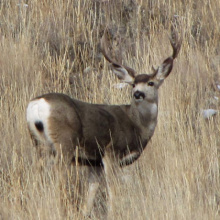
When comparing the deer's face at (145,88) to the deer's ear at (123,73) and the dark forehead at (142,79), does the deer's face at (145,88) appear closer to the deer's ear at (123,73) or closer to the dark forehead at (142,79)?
the dark forehead at (142,79)

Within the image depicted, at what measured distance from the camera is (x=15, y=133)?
5.46m

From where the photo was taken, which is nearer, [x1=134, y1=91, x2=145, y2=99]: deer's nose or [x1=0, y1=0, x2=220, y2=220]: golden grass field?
[x1=0, y1=0, x2=220, y2=220]: golden grass field

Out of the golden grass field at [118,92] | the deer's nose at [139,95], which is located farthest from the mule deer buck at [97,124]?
the golden grass field at [118,92]

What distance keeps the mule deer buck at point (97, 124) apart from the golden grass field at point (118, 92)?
0.17m

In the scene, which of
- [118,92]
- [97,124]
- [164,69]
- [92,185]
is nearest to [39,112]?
[97,124]

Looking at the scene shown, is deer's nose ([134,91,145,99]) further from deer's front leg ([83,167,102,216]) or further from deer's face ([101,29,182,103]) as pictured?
deer's front leg ([83,167,102,216])

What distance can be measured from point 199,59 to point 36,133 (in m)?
3.23

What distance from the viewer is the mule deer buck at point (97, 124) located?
459cm

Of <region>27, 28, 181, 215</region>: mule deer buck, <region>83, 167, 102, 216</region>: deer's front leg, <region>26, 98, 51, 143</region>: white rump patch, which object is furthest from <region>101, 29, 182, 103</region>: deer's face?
<region>26, 98, 51, 143</region>: white rump patch

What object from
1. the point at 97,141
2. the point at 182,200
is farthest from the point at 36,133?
the point at 182,200

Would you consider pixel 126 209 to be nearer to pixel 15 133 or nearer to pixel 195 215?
pixel 195 215

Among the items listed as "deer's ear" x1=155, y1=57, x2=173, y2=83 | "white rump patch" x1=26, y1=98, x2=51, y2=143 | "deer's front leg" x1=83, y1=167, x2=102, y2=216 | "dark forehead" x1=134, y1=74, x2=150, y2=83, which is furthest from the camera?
"deer's ear" x1=155, y1=57, x2=173, y2=83

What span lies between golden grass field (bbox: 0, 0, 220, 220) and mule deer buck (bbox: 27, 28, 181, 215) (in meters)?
0.17

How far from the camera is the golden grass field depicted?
4277mm
